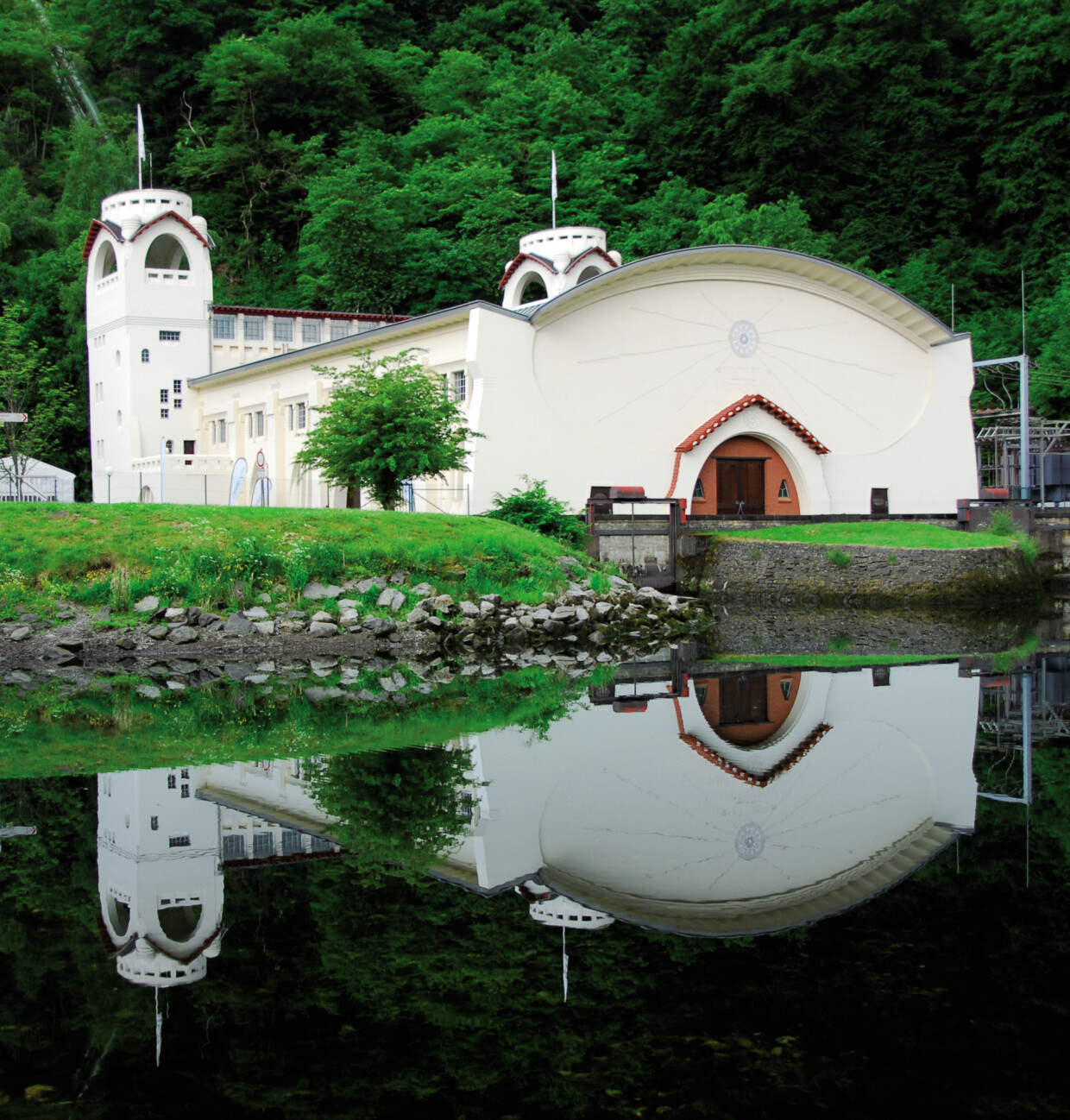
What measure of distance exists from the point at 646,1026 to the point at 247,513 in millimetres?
21139

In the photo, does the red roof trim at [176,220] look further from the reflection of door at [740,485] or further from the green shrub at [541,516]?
the reflection of door at [740,485]

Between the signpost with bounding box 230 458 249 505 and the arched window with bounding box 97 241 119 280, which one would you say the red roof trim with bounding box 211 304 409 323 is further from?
the signpost with bounding box 230 458 249 505

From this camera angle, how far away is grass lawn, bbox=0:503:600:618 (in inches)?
869

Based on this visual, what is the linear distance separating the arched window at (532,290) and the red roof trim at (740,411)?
11.4 metres

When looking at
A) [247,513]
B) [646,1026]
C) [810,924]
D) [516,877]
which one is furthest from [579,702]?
[247,513]

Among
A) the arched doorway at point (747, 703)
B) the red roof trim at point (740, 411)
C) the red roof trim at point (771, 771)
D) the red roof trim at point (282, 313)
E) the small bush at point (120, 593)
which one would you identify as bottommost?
the red roof trim at point (771, 771)

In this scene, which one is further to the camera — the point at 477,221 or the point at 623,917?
the point at 477,221

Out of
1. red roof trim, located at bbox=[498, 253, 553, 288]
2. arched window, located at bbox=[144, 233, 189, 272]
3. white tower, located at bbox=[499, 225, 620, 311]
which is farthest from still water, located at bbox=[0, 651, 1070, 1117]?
arched window, located at bbox=[144, 233, 189, 272]

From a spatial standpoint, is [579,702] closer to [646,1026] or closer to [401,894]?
[401,894]

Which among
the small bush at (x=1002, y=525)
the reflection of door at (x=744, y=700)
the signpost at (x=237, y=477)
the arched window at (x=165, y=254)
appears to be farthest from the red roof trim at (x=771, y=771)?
the arched window at (x=165, y=254)

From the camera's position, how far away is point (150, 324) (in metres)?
44.2

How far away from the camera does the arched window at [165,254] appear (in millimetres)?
46406

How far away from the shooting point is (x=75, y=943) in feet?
20.1

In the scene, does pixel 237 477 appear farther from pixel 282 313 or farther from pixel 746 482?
pixel 746 482
